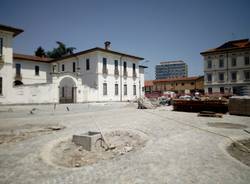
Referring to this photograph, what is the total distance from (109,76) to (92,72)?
296 centimetres

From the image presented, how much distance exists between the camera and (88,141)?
18.7 ft

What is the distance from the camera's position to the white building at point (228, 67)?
4000 centimetres

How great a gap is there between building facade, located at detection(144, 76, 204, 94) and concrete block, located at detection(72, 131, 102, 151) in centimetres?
5186

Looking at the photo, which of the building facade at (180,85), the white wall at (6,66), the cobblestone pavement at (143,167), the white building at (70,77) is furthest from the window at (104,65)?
the building facade at (180,85)

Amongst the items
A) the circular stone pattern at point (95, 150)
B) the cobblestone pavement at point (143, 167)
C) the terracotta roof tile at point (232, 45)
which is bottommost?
the circular stone pattern at point (95, 150)

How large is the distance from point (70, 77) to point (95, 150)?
753 inches

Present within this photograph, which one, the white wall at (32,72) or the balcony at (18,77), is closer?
the balcony at (18,77)

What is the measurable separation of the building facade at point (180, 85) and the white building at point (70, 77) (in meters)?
25.2

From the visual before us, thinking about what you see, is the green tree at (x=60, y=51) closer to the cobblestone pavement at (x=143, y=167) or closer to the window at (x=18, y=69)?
the window at (x=18, y=69)

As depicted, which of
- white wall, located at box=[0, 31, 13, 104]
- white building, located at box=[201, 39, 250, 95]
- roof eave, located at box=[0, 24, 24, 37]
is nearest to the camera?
white wall, located at box=[0, 31, 13, 104]

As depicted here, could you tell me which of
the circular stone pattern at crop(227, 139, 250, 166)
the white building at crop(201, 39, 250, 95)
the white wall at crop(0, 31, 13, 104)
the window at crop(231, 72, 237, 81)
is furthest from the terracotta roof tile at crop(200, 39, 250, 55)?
the circular stone pattern at crop(227, 139, 250, 166)

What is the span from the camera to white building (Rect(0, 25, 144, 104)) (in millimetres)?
20188

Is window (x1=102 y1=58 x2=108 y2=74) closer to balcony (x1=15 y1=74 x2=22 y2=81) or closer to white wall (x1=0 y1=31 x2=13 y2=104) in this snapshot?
A: white wall (x1=0 y1=31 x2=13 y2=104)

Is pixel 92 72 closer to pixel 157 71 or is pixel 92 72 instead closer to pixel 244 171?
pixel 244 171
